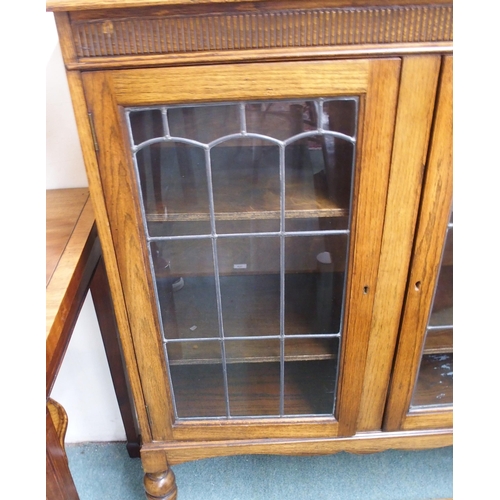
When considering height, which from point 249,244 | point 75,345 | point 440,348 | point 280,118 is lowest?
point 75,345

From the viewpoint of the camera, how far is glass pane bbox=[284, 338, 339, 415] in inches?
33.3

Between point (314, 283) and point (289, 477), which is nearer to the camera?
point (314, 283)

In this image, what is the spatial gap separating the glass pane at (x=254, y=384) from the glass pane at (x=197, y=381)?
2cm

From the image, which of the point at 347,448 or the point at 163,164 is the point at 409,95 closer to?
the point at 163,164

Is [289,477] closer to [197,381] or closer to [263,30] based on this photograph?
[197,381]

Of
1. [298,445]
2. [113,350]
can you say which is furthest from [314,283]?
[113,350]

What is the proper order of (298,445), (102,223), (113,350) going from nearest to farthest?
(102,223) → (298,445) → (113,350)

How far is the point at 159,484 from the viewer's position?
0.93 metres

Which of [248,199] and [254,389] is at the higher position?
[248,199]

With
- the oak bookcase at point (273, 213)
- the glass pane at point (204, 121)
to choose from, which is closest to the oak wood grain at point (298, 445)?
the oak bookcase at point (273, 213)

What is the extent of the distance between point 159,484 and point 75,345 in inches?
14.5

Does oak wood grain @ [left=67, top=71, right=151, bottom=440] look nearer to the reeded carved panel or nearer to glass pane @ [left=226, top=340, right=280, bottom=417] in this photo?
the reeded carved panel

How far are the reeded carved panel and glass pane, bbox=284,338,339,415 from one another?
47 centimetres

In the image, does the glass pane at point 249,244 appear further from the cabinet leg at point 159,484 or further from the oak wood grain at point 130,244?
the cabinet leg at point 159,484
